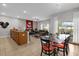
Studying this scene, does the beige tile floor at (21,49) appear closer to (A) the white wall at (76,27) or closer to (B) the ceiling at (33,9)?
(A) the white wall at (76,27)

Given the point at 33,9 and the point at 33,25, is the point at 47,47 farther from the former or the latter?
the point at 33,9

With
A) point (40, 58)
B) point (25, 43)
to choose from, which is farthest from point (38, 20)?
point (40, 58)

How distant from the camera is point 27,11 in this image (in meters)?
2.21

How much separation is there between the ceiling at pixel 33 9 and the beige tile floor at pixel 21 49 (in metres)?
0.65

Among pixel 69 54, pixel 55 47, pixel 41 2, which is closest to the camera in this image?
pixel 41 2

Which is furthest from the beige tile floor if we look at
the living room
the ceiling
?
the ceiling

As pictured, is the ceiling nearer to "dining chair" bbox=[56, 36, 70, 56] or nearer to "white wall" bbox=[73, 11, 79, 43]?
"white wall" bbox=[73, 11, 79, 43]

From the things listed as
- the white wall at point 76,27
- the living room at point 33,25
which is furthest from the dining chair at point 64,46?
the white wall at point 76,27

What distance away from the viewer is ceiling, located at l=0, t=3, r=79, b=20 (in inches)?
80.5

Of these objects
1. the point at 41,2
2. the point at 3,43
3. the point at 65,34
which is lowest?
the point at 3,43

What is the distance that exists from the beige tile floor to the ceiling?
25.7 inches

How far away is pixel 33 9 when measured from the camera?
85.7 inches

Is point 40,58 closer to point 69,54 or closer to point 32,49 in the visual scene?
point 32,49

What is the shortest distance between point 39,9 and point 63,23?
72 cm
